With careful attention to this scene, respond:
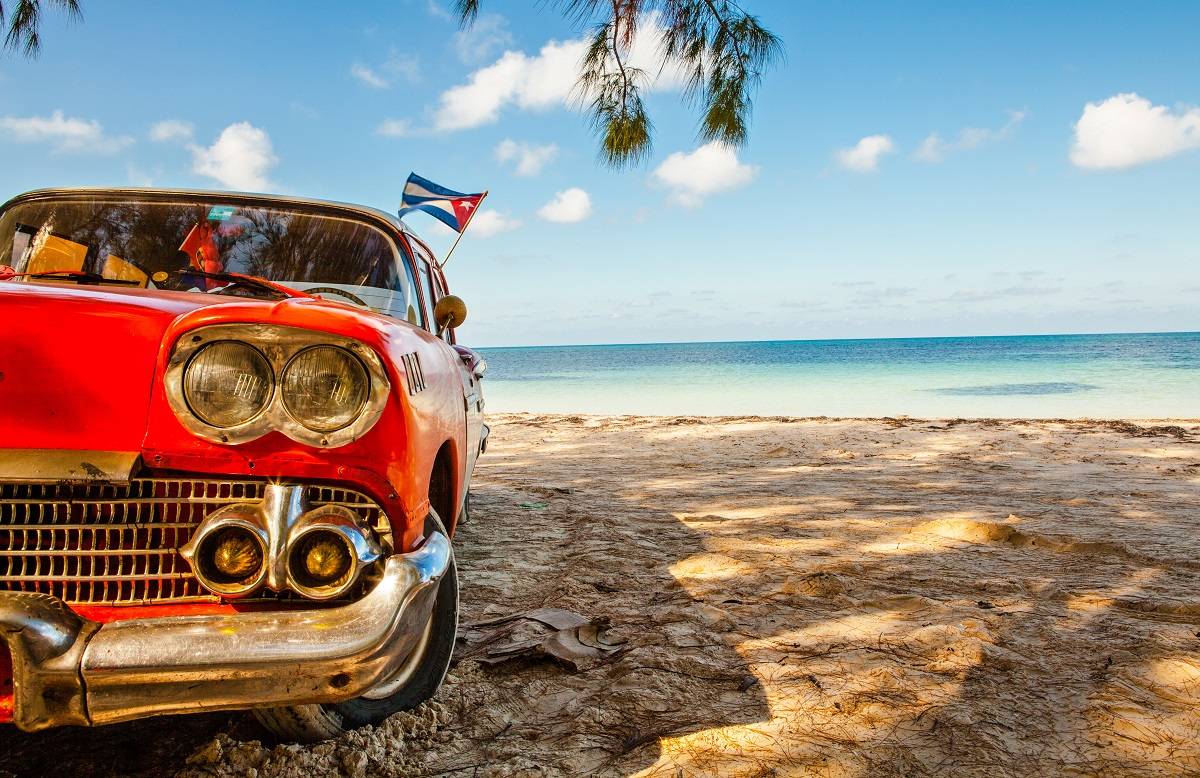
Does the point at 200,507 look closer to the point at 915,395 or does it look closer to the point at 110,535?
the point at 110,535

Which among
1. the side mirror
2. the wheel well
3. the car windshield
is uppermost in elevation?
the car windshield

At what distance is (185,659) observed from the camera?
1.18 metres

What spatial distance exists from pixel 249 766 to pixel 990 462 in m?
7.09

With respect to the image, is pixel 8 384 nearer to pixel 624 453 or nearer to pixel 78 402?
pixel 78 402

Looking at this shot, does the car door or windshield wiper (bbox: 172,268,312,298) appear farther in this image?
the car door

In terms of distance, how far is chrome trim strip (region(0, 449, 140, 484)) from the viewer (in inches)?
49.0

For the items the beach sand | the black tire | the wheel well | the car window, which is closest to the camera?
the black tire

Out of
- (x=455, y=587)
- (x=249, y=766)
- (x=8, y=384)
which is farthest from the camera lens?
(x=455, y=587)

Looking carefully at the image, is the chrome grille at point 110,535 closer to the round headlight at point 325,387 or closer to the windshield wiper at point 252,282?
the round headlight at point 325,387

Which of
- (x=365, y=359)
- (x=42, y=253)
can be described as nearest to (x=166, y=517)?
(x=365, y=359)

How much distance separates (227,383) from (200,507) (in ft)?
0.83

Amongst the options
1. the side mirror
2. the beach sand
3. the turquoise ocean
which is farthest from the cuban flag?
the turquoise ocean

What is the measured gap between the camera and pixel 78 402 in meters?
1.29

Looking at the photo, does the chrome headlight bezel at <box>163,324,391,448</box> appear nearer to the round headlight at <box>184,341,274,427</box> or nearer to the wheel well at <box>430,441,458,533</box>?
the round headlight at <box>184,341,274,427</box>
